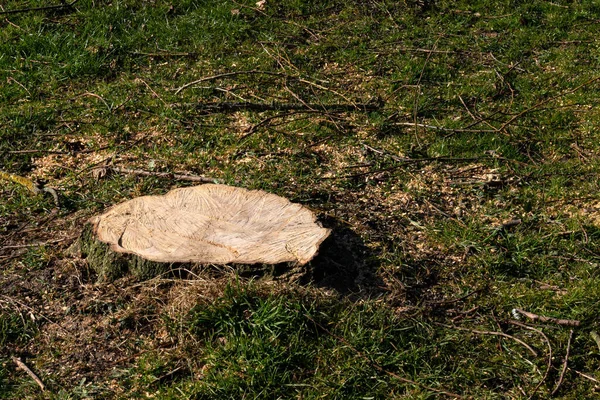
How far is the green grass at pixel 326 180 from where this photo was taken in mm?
3906

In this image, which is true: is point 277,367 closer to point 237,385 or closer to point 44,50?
point 237,385

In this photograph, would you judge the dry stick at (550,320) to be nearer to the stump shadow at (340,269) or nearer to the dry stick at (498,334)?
the dry stick at (498,334)

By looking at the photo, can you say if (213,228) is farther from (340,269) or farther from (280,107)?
(280,107)

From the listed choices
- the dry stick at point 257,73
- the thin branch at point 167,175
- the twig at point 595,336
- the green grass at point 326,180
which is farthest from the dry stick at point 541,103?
the thin branch at point 167,175

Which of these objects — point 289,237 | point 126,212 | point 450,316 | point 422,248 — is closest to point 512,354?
point 450,316

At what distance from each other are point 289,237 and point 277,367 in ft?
2.41

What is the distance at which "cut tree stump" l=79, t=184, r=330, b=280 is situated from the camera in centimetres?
412

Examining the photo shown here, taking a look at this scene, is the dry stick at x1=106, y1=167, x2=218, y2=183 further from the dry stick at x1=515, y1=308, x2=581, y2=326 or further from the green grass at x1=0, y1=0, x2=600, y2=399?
the dry stick at x1=515, y1=308, x2=581, y2=326

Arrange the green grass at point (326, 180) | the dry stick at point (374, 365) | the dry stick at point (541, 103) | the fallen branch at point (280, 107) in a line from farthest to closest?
the fallen branch at point (280, 107)
the dry stick at point (541, 103)
the green grass at point (326, 180)
the dry stick at point (374, 365)

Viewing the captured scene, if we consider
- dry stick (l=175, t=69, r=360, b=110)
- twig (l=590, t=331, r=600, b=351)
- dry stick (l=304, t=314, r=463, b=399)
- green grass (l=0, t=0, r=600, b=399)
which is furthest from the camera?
dry stick (l=175, t=69, r=360, b=110)

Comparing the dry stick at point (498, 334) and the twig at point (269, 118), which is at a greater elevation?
the twig at point (269, 118)

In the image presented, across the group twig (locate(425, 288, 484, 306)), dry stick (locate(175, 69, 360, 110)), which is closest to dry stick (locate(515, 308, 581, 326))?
twig (locate(425, 288, 484, 306))

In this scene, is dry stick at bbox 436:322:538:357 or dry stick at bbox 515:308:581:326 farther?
dry stick at bbox 515:308:581:326

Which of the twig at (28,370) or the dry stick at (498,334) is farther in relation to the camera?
the dry stick at (498,334)
